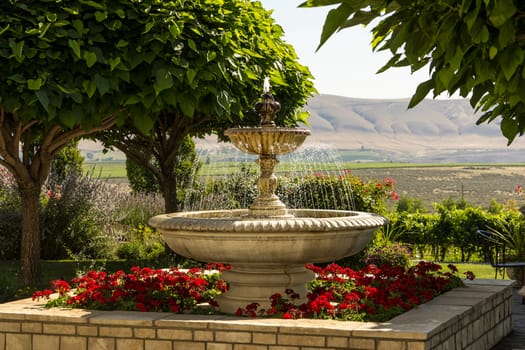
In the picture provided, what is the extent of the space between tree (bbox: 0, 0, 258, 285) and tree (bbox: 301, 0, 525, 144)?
4777 mm

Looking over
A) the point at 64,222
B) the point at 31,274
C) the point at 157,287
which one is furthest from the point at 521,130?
the point at 64,222

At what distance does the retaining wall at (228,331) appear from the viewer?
5.79 meters

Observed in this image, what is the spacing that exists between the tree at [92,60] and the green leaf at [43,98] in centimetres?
1

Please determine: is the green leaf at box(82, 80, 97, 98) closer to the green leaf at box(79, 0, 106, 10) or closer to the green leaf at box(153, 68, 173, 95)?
the green leaf at box(153, 68, 173, 95)

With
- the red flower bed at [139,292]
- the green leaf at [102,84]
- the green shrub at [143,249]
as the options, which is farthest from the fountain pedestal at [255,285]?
the green shrub at [143,249]

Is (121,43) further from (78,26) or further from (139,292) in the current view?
(139,292)

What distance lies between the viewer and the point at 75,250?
15.3m

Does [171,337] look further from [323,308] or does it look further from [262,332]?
[323,308]

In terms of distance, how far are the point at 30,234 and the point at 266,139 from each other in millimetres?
4202

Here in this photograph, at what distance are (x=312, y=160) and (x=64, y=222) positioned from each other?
5507 mm

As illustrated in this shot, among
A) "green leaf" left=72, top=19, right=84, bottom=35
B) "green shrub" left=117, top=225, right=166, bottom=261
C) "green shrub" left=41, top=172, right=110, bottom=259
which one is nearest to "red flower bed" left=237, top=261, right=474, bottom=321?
"green leaf" left=72, top=19, right=84, bottom=35

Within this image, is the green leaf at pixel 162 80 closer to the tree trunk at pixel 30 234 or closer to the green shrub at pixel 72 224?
the tree trunk at pixel 30 234

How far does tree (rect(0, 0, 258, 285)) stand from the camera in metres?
7.86

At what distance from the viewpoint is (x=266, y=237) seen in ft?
21.5
